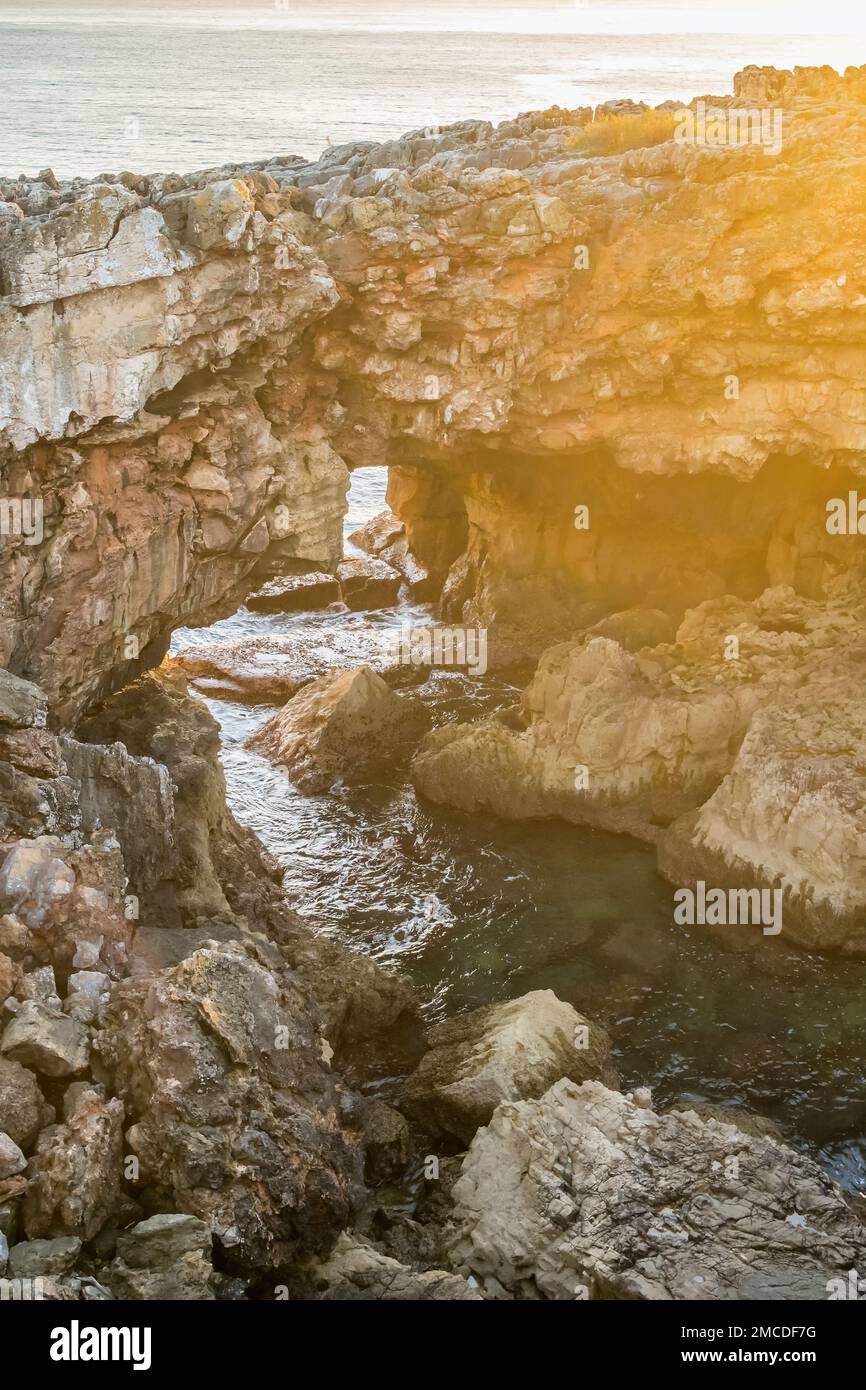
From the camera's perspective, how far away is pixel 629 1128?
1593cm

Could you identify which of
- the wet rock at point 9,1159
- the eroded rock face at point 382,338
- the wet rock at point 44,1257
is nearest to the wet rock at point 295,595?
the eroded rock face at point 382,338

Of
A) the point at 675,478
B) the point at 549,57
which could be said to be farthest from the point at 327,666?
the point at 549,57

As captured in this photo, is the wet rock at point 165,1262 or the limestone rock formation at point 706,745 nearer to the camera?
the wet rock at point 165,1262

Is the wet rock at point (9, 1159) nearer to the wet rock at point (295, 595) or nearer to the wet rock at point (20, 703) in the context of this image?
the wet rock at point (20, 703)

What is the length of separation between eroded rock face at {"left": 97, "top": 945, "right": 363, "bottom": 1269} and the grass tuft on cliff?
1758 cm

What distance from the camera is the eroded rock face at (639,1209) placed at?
13477mm

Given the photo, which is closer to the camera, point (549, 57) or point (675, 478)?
point (675, 478)

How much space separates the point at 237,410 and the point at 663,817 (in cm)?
1150

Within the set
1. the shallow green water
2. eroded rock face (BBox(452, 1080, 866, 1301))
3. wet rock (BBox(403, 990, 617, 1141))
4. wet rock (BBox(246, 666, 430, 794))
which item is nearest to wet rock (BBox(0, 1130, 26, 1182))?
eroded rock face (BBox(452, 1080, 866, 1301))

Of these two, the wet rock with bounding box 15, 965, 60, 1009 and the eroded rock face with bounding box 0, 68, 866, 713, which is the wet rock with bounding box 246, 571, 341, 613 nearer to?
the eroded rock face with bounding box 0, 68, 866, 713

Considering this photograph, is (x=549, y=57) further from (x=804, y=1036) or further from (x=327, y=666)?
(x=804, y=1036)

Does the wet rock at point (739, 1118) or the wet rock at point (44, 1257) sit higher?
the wet rock at point (44, 1257)

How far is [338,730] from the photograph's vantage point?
92.1 ft

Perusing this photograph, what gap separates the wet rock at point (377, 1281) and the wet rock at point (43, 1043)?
3.33m
